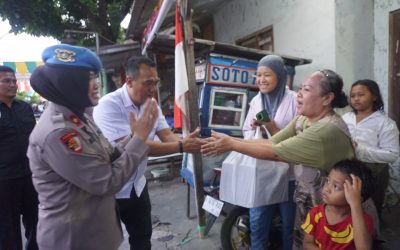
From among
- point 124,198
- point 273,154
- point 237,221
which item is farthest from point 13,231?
point 273,154

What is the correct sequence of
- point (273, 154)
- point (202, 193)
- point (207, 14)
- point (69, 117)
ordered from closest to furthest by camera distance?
1. point (69, 117)
2. point (273, 154)
3. point (202, 193)
4. point (207, 14)

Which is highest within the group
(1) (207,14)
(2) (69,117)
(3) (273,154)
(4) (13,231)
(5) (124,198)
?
(1) (207,14)

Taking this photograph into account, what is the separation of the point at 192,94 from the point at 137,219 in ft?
4.65

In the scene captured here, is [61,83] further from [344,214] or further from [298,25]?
[298,25]

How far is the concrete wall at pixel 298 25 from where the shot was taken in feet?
13.9

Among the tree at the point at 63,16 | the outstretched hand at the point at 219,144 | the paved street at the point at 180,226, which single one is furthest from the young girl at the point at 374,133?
the tree at the point at 63,16

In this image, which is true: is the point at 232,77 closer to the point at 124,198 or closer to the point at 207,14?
the point at 124,198

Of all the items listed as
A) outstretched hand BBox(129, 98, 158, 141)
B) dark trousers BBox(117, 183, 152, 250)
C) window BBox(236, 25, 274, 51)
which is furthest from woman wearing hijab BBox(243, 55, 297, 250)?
window BBox(236, 25, 274, 51)

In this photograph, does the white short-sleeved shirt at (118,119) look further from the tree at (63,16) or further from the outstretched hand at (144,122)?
the tree at (63,16)

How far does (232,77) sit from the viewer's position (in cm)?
418

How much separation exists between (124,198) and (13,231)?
1619 mm

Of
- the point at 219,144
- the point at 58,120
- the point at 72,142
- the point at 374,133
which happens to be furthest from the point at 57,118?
the point at 374,133

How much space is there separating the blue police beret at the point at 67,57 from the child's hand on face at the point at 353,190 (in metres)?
1.49

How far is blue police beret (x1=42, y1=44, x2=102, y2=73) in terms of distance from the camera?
4.74ft
